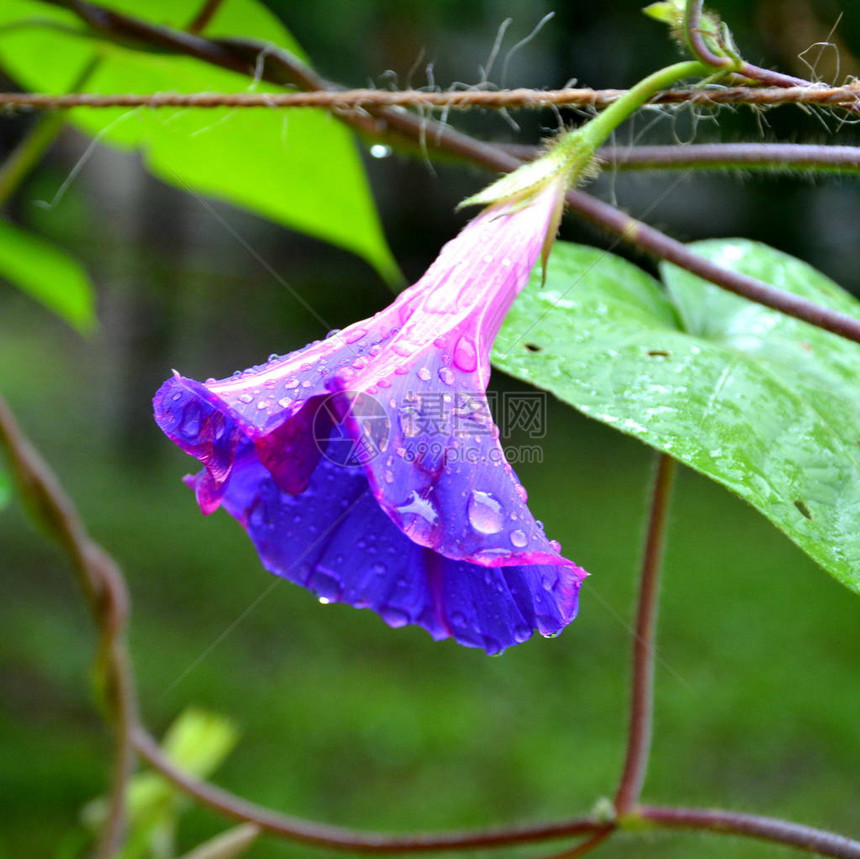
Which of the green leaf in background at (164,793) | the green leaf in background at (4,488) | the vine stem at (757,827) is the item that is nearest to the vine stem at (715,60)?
the vine stem at (757,827)

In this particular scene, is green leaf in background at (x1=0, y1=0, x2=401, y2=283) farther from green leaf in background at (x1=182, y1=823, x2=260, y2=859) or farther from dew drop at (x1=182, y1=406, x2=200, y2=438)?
green leaf in background at (x1=182, y1=823, x2=260, y2=859)

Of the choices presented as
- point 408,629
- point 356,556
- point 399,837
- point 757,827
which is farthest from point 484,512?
point 408,629

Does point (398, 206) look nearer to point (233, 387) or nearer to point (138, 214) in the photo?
point (138, 214)

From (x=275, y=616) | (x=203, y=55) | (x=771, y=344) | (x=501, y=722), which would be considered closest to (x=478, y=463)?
(x=771, y=344)

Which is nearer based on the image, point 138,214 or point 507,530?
point 507,530

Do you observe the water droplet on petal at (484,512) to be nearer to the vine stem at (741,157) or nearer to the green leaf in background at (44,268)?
the vine stem at (741,157)

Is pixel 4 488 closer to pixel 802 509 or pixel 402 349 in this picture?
pixel 402 349

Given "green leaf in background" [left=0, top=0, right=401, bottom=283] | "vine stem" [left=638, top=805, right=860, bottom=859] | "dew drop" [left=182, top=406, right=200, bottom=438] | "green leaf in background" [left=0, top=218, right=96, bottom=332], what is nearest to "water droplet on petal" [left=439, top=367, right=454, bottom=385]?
"dew drop" [left=182, top=406, right=200, bottom=438]
